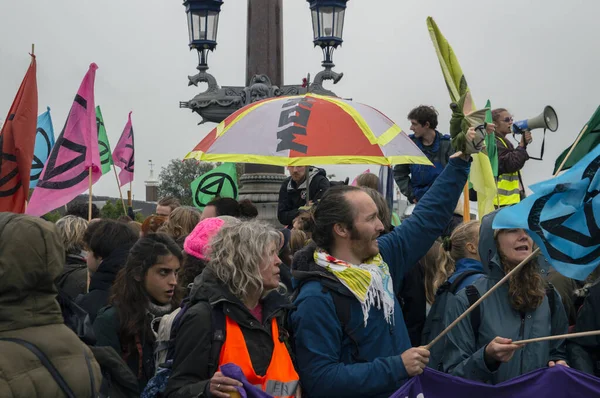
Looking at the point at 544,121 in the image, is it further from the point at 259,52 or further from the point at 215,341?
the point at 215,341

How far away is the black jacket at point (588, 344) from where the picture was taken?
15.1 feet

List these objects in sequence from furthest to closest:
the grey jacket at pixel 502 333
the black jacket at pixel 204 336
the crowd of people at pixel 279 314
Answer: the grey jacket at pixel 502 333 < the black jacket at pixel 204 336 < the crowd of people at pixel 279 314

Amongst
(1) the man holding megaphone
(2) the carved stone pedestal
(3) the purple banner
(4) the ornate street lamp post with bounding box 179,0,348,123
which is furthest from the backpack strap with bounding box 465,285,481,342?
(4) the ornate street lamp post with bounding box 179,0,348,123

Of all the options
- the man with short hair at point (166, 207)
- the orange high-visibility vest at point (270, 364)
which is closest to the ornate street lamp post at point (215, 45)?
the man with short hair at point (166, 207)

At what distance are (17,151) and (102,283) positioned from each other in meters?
1.21

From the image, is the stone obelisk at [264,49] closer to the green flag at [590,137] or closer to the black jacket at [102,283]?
the black jacket at [102,283]

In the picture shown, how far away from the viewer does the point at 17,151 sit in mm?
6172

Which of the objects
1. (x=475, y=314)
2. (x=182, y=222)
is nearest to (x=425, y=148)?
(x=182, y=222)

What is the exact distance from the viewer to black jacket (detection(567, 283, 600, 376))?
15.1ft

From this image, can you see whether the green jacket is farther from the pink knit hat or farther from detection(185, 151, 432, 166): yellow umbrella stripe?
detection(185, 151, 432, 166): yellow umbrella stripe

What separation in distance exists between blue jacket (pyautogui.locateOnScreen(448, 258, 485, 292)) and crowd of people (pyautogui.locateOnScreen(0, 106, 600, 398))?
0.04ft

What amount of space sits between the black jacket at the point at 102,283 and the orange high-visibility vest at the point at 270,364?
5.91 ft

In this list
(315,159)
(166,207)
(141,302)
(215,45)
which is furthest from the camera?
(215,45)

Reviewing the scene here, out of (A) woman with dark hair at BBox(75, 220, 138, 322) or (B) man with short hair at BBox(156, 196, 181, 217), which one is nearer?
(A) woman with dark hair at BBox(75, 220, 138, 322)
